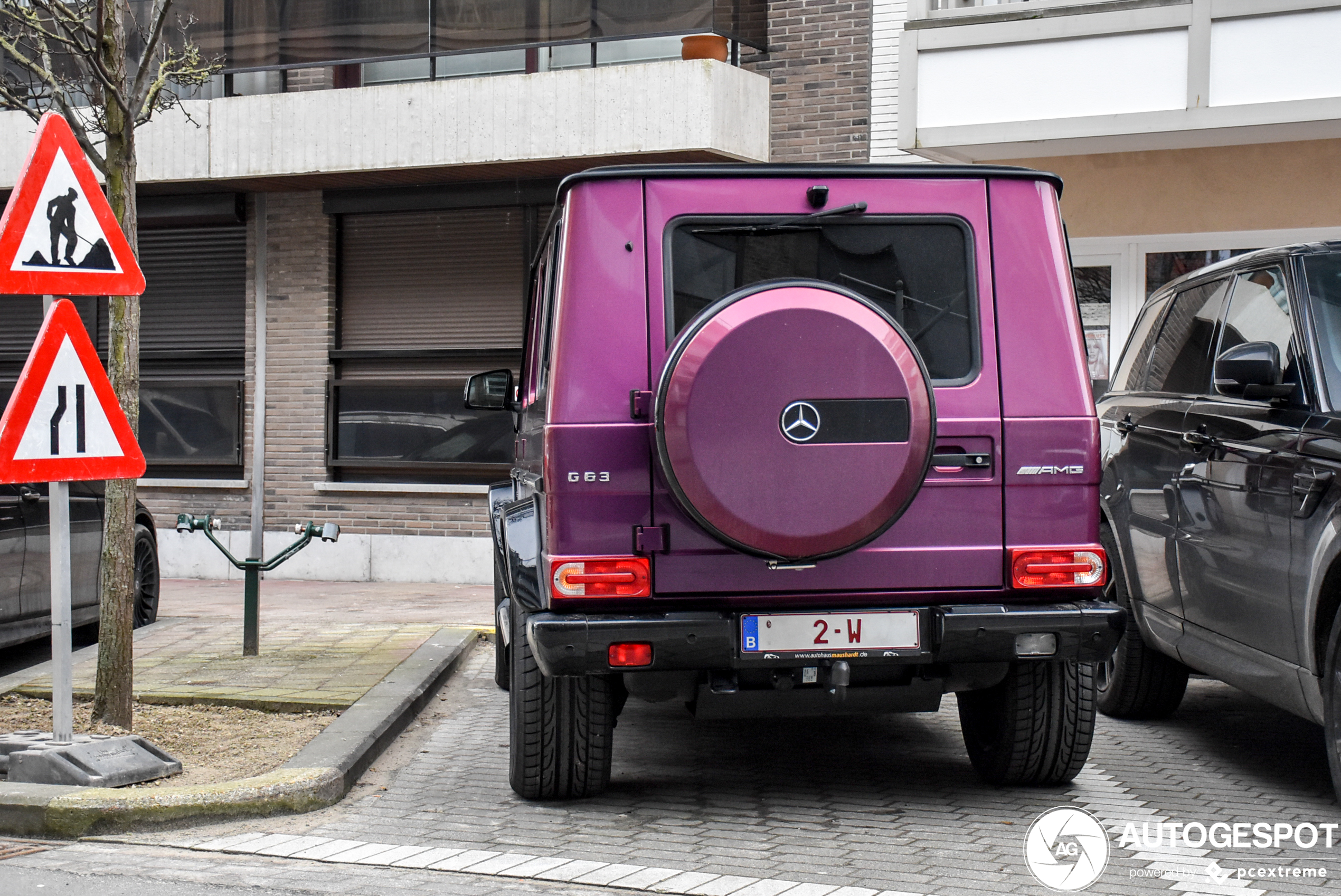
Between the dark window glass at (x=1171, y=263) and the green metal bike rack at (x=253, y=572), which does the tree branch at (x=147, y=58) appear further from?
the dark window glass at (x=1171, y=263)

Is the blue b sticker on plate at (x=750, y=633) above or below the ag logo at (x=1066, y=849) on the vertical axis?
above

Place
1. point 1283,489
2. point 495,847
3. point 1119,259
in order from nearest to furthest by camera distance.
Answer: point 495,847
point 1283,489
point 1119,259

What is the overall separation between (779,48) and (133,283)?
8.44 metres

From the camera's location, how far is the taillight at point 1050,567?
504 centimetres

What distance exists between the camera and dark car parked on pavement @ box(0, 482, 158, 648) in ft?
27.1

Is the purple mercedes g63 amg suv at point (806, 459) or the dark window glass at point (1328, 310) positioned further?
the dark window glass at point (1328, 310)

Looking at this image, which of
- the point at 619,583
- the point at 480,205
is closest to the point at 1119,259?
the point at 480,205

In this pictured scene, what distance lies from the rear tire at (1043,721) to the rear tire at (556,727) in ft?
4.57

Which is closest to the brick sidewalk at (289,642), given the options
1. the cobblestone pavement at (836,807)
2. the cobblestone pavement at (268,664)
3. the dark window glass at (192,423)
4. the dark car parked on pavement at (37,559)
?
the cobblestone pavement at (268,664)

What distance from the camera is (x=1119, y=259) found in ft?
41.0

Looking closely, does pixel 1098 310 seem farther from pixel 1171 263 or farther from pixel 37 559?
pixel 37 559

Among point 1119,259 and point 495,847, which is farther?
point 1119,259

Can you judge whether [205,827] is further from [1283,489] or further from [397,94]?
[397,94]

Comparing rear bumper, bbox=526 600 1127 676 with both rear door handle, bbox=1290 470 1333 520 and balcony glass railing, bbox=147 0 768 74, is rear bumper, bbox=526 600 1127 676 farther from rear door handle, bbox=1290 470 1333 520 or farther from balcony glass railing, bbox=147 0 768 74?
balcony glass railing, bbox=147 0 768 74
